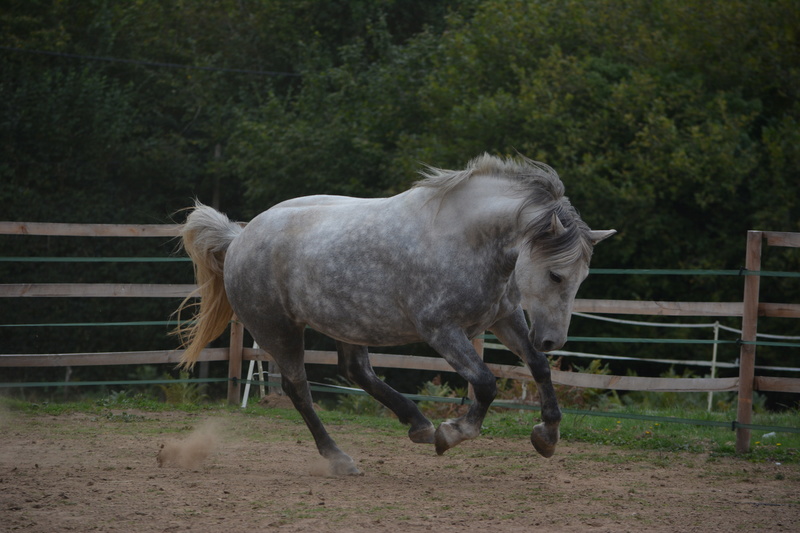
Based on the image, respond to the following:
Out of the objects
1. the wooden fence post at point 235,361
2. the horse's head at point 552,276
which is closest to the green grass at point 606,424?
the wooden fence post at point 235,361

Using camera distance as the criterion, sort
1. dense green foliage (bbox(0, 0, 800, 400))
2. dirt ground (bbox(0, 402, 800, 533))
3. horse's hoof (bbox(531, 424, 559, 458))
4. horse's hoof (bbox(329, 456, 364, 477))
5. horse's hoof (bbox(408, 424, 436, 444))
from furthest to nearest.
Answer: dense green foliage (bbox(0, 0, 800, 400))
horse's hoof (bbox(329, 456, 364, 477))
horse's hoof (bbox(408, 424, 436, 444))
horse's hoof (bbox(531, 424, 559, 458))
dirt ground (bbox(0, 402, 800, 533))

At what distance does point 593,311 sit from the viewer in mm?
6840

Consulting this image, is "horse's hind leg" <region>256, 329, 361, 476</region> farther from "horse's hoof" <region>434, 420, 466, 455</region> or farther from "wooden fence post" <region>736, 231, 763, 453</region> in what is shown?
"wooden fence post" <region>736, 231, 763, 453</region>

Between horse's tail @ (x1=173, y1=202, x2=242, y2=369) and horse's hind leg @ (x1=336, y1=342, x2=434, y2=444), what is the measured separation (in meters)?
1.03

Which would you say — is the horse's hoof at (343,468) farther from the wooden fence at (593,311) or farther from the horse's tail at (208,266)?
the wooden fence at (593,311)

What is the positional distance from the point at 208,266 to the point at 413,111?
11.5 m

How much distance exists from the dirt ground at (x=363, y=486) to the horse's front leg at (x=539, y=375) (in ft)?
0.88

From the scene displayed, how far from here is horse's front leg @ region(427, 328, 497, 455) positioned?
4566 mm

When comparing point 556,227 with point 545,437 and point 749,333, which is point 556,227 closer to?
point 545,437

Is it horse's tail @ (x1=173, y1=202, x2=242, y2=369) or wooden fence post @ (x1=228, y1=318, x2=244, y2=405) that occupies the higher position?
horse's tail @ (x1=173, y1=202, x2=242, y2=369)

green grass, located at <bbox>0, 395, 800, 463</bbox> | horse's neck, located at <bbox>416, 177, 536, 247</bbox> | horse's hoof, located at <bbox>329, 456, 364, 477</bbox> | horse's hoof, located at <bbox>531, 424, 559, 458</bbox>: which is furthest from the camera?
green grass, located at <bbox>0, 395, 800, 463</bbox>

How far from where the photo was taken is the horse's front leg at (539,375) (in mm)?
4723

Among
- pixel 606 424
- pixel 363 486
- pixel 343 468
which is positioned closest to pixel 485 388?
pixel 363 486

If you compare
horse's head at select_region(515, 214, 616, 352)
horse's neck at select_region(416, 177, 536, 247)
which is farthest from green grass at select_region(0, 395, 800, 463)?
horse's neck at select_region(416, 177, 536, 247)
